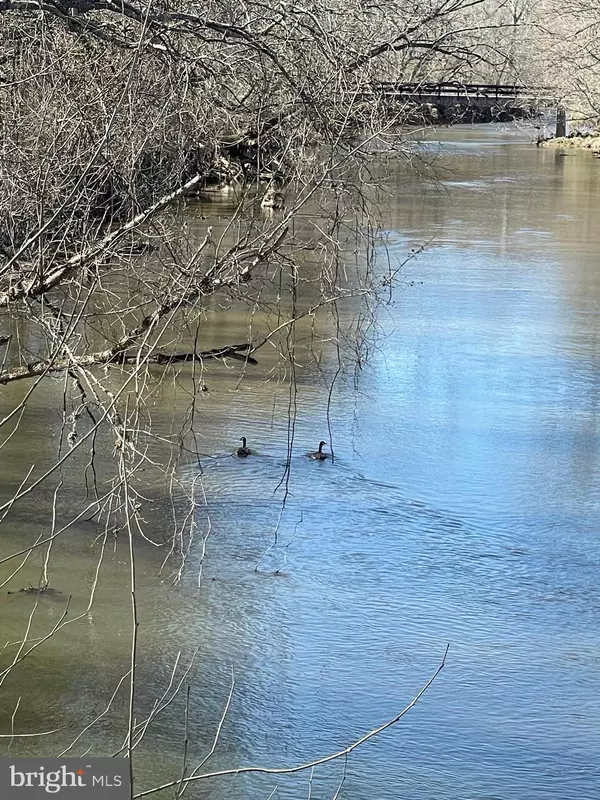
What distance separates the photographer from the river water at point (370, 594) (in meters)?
5.09

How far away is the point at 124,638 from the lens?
5.91m

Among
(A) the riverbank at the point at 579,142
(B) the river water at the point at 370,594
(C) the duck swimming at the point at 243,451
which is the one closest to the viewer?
(B) the river water at the point at 370,594

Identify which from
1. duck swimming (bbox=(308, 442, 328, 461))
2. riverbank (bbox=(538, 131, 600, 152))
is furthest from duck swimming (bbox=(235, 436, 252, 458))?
riverbank (bbox=(538, 131, 600, 152))

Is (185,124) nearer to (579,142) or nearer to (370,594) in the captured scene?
(370,594)

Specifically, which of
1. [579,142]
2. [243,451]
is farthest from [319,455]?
[579,142]

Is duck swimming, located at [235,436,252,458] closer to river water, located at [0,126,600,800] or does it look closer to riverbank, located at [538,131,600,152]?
river water, located at [0,126,600,800]

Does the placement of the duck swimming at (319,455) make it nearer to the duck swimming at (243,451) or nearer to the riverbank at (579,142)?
the duck swimming at (243,451)

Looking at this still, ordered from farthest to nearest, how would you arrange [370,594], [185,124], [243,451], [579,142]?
[579,142]
[243,451]
[370,594]
[185,124]

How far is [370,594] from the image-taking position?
6.42m

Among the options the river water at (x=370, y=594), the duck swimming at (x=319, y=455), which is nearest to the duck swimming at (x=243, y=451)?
the river water at (x=370, y=594)

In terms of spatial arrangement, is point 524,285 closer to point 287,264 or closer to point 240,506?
point 240,506

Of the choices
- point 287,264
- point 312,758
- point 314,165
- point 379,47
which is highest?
point 379,47

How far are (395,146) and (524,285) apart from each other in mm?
9917

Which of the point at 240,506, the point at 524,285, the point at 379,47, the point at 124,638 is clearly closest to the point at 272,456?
the point at 240,506
